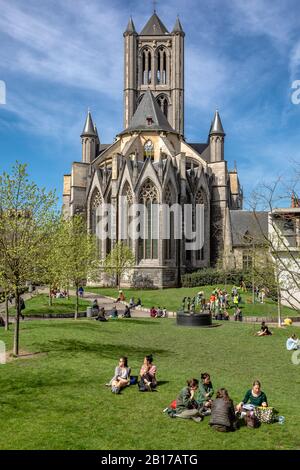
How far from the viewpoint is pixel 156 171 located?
179 feet

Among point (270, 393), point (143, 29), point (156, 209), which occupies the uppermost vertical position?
point (143, 29)

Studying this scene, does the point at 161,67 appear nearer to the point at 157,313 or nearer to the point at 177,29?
the point at 177,29

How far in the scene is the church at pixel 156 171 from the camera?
54438mm

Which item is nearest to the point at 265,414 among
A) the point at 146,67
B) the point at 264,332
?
the point at 264,332

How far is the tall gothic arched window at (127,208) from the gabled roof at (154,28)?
118 feet

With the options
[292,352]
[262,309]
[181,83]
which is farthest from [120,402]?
[181,83]

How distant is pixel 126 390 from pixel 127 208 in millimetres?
43015

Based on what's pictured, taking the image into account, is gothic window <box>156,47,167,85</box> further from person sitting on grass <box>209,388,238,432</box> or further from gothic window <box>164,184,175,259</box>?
person sitting on grass <box>209,388,238,432</box>

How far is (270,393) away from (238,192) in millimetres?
62714

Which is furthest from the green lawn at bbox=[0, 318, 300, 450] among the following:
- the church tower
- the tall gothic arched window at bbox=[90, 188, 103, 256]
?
the church tower

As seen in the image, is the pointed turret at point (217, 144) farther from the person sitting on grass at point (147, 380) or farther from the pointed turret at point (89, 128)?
the person sitting on grass at point (147, 380)
